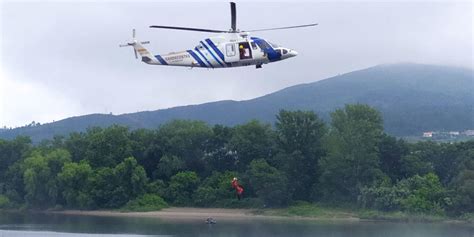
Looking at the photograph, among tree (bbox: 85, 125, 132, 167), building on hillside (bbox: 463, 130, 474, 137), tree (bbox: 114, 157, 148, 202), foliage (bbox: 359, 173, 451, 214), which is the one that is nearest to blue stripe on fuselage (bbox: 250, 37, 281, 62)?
foliage (bbox: 359, 173, 451, 214)

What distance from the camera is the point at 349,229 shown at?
69750mm

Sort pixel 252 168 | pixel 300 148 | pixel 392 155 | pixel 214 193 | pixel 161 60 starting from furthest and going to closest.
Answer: pixel 214 193
pixel 300 148
pixel 252 168
pixel 392 155
pixel 161 60

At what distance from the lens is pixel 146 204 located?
85.2 m

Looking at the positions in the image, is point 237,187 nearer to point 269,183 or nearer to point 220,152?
point 269,183

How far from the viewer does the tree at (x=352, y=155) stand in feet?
259

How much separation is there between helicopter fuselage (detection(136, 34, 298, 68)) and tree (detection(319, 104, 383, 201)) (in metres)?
38.3

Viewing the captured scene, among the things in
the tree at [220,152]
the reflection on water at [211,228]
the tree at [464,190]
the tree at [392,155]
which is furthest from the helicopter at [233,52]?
the tree at [220,152]

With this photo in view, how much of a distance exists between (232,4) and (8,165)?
200 ft

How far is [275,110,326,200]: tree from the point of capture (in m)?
81.9

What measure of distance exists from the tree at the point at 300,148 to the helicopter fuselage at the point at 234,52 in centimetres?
4071

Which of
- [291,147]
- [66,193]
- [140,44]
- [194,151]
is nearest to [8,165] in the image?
[66,193]

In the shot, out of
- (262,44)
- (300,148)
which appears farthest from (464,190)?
(262,44)

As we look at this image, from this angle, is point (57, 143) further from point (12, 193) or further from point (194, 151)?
point (194, 151)

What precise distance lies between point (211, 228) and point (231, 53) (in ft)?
109
